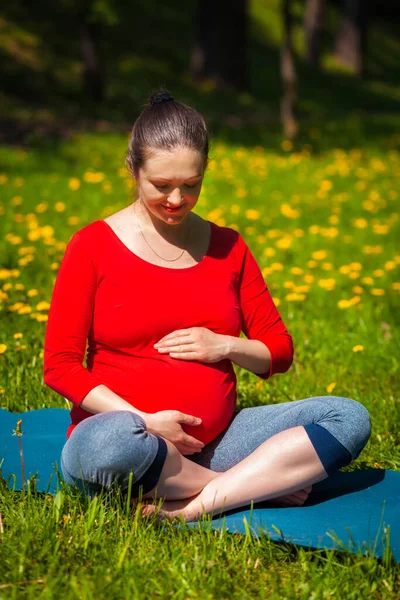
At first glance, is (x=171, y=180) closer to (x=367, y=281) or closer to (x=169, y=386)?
(x=169, y=386)

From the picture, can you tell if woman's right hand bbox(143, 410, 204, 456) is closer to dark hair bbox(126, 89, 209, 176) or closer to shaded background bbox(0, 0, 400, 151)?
dark hair bbox(126, 89, 209, 176)

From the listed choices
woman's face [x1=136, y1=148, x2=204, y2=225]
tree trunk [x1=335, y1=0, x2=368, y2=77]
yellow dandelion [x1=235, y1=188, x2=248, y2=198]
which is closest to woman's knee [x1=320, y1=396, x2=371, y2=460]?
woman's face [x1=136, y1=148, x2=204, y2=225]

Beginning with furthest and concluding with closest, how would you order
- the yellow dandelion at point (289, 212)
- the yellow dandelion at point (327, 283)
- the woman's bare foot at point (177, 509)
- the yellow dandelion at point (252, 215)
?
the yellow dandelion at point (289, 212)
the yellow dandelion at point (252, 215)
the yellow dandelion at point (327, 283)
the woman's bare foot at point (177, 509)

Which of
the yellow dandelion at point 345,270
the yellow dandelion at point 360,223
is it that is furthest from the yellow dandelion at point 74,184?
the yellow dandelion at point 345,270

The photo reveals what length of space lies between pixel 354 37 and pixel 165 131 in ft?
73.9

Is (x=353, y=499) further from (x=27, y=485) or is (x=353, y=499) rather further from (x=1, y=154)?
(x=1, y=154)

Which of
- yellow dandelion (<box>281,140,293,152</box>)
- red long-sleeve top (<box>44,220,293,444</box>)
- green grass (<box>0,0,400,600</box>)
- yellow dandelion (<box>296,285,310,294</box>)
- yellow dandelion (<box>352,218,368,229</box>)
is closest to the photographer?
green grass (<box>0,0,400,600</box>)

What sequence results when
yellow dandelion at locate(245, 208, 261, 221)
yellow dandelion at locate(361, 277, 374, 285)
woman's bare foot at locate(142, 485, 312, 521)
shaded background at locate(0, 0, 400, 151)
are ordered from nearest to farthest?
woman's bare foot at locate(142, 485, 312, 521), yellow dandelion at locate(361, 277, 374, 285), yellow dandelion at locate(245, 208, 261, 221), shaded background at locate(0, 0, 400, 151)

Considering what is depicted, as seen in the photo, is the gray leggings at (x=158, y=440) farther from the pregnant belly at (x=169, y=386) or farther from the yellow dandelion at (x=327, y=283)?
the yellow dandelion at (x=327, y=283)

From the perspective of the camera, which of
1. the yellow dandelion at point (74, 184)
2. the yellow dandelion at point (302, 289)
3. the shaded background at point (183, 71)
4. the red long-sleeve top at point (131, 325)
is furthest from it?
the shaded background at point (183, 71)

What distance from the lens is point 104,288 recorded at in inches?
97.7

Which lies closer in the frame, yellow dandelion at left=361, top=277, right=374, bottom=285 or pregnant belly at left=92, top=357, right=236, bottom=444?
pregnant belly at left=92, top=357, right=236, bottom=444

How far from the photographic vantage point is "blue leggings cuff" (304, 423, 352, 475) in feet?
7.78

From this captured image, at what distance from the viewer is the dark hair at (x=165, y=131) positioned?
7.84 feet
